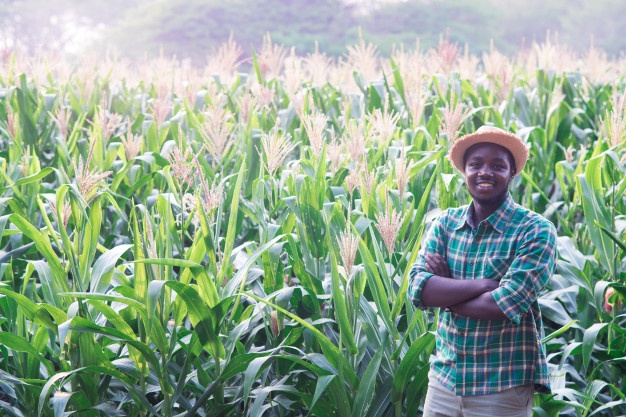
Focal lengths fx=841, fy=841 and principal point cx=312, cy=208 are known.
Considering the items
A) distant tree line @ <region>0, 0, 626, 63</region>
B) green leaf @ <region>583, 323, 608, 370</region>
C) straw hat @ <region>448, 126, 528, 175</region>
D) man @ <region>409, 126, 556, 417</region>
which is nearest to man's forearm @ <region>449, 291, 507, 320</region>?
man @ <region>409, 126, 556, 417</region>

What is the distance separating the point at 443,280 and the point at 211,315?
1.03 metres

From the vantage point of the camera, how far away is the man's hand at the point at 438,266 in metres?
2.91

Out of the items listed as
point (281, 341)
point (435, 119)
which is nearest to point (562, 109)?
point (435, 119)

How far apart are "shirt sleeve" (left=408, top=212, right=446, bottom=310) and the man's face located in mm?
182

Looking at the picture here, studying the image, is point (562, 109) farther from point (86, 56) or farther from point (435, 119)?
point (86, 56)

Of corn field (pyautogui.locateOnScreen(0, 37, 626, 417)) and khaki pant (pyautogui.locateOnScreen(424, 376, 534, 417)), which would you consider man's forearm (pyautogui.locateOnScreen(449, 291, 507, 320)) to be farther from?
corn field (pyautogui.locateOnScreen(0, 37, 626, 417))

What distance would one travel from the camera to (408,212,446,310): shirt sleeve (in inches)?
114

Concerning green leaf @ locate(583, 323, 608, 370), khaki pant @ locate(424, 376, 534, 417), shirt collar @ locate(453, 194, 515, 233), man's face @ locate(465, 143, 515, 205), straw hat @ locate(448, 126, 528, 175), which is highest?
straw hat @ locate(448, 126, 528, 175)

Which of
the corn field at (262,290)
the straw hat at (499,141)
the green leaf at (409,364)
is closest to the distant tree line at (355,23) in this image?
the corn field at (262,290)

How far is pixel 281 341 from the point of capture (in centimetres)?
372

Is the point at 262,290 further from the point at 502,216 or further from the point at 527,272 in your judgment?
the point at 527,272

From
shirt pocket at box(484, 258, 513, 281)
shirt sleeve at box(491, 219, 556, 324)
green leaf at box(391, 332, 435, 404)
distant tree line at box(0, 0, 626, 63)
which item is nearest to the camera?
shirt sleeve at box(491, 219, 556, 324)

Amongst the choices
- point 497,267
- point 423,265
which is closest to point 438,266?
point 423,265

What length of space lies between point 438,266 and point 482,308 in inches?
9.8
